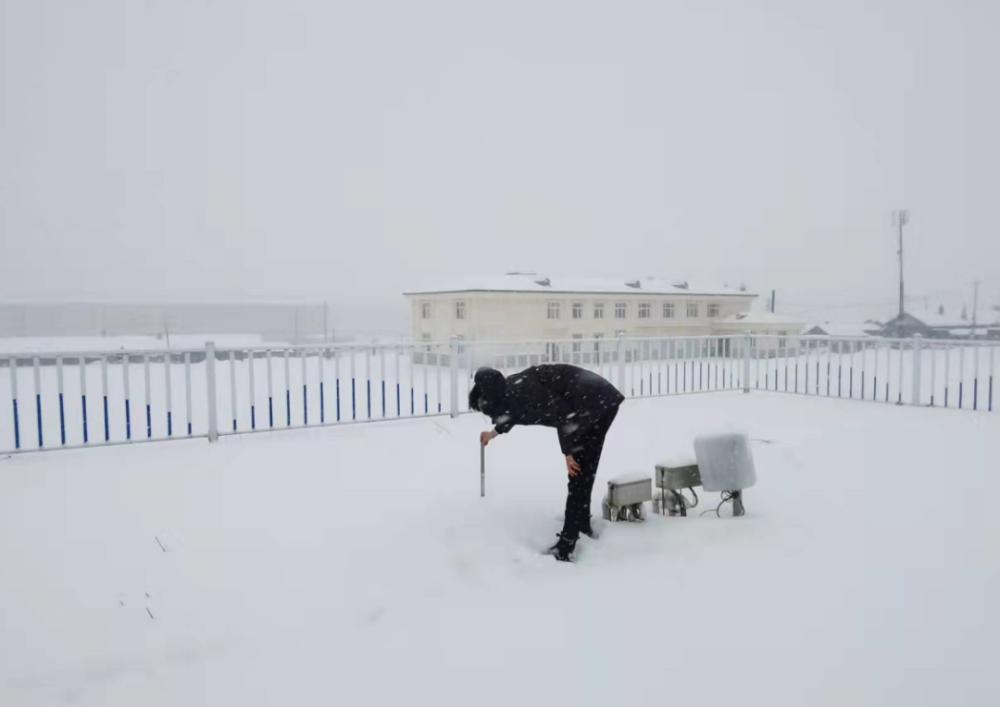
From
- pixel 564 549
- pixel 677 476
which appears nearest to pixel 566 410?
pixel 564 549

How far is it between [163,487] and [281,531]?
1.57m

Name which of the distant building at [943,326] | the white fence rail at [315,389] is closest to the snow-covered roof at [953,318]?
the distant building at [943,326]

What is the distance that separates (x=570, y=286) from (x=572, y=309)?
1494mm

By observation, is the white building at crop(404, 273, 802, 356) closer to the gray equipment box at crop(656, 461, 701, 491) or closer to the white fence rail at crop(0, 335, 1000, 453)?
the white fence rail at crop(0, 335, 1000, 453)

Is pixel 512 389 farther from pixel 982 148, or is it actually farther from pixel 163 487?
pixel 982 148

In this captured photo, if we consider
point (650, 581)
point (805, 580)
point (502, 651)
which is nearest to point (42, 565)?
point (502, 651)

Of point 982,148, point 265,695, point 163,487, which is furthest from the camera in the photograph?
point 982,148

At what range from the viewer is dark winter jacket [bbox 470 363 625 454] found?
351 centimetres

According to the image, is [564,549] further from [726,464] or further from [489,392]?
[726,464]

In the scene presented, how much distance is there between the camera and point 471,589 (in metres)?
3.11

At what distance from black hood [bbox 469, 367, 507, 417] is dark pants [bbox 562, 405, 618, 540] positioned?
557 mm

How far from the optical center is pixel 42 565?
3.27m

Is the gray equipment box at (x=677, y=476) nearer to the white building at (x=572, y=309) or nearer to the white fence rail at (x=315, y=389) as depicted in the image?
the white fence rail at (x=315, y=389)

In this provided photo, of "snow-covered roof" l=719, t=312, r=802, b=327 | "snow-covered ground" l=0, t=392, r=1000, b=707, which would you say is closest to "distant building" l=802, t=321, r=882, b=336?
"snow-covered roof" l=719, t=312, r=802, b=327
